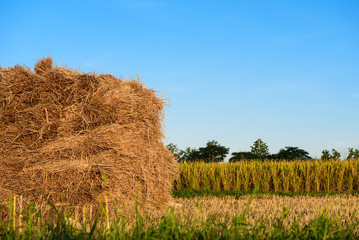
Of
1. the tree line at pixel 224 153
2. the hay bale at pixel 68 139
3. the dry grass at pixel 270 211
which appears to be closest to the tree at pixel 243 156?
the tree line at pixel 224 153

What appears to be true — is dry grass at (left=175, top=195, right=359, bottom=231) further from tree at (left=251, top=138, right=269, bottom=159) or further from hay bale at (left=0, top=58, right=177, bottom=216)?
tree at (left=251, top=138, right=269, bottom=159)

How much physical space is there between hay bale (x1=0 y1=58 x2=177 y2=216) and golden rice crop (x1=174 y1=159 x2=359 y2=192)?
6.95 meters

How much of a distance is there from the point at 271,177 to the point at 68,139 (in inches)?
406

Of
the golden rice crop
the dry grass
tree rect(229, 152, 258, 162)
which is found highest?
tree rect(229, 152, 258, 162)

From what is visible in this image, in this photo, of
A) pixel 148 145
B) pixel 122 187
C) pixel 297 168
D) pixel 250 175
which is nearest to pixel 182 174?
pixel 250 175

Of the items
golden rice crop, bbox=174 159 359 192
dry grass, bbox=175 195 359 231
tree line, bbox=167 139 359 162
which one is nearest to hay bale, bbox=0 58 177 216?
dry grass, bbox=175 195 359 231

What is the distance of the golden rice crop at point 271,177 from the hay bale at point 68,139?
6.95 metres

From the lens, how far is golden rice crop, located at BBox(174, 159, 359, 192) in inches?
529

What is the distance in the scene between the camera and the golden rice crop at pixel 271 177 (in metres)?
13.4

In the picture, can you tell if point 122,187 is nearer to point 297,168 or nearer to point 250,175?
point 250,175

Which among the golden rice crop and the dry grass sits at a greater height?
the golden rice crop

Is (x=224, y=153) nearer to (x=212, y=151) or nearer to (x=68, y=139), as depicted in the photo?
(x=212, y=151)

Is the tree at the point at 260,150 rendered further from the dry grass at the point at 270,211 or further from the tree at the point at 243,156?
the dry grass at the point at 270,211

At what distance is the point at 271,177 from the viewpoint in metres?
14.0
